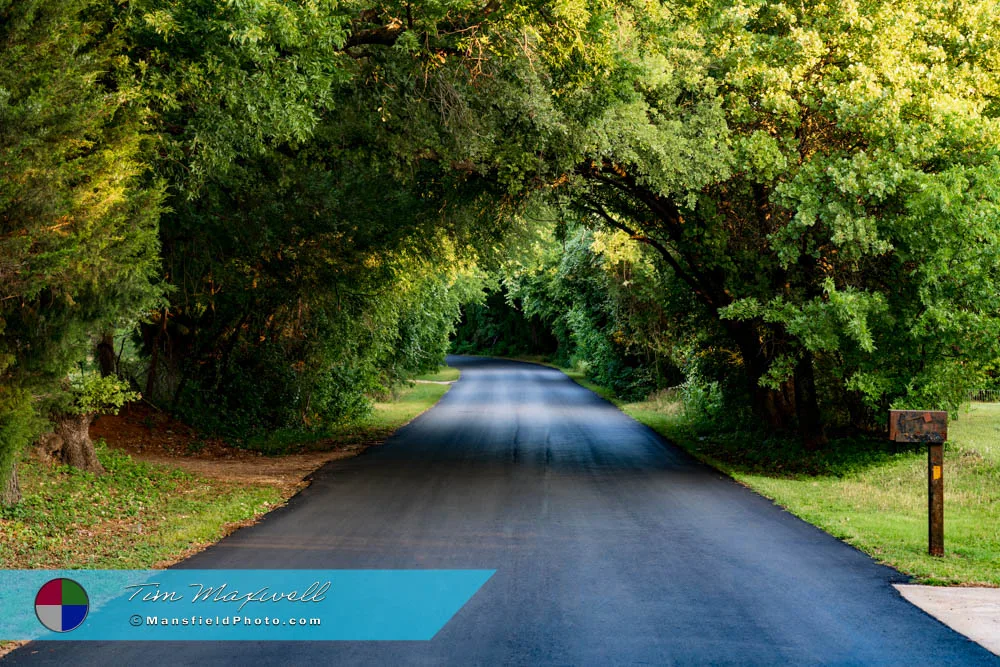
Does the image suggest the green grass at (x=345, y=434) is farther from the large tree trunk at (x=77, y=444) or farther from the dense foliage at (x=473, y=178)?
the large tree trunk at (x=77, y=444)

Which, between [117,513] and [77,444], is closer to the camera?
[117,513]

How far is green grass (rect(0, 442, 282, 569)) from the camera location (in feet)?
28.2

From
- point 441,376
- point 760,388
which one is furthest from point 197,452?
point 441,376

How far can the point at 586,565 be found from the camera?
8.49m

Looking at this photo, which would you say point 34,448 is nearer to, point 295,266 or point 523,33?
point 295,266

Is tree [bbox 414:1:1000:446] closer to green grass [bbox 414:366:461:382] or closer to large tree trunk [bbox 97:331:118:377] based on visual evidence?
large tree trunk [bbox 97:331:118:377]

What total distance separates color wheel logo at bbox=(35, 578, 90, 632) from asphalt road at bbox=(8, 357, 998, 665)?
1.63ft

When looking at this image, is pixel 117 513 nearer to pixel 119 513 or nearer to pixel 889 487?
pixel 119 513

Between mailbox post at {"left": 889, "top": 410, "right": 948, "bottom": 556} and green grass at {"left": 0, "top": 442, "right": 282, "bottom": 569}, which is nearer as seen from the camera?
green grass at {"left": 0, "top": 442, "right": 282, "bottom": 569}

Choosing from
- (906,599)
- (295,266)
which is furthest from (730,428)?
(906,599)

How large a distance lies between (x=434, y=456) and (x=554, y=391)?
846 inches

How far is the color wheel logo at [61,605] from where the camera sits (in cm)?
657

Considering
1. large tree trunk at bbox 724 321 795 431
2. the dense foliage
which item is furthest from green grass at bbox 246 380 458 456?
large tree trunk at bbox 724 321 795 431

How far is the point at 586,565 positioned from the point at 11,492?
6.57m
